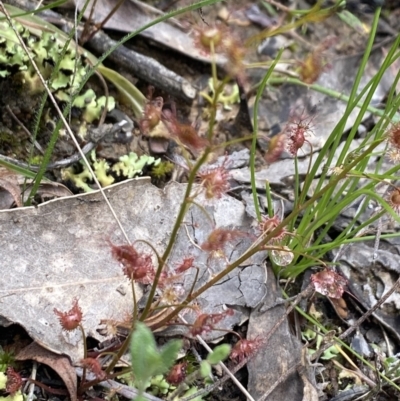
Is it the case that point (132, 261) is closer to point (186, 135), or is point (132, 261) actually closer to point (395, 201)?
point (186, 135)

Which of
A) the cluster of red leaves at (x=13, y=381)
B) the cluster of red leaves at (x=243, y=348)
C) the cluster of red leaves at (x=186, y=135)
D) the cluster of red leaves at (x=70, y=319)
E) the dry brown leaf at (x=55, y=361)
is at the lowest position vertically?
the dry brown leaf at (x=55, y=361)

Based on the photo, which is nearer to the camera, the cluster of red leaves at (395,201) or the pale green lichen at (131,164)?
the cluster of red leaves at (395,201)

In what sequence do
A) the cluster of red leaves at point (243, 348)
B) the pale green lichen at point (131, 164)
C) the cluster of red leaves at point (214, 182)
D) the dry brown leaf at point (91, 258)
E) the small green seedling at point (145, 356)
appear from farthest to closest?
the pale green lichen at point (131, 164) → the dry brown leaf at point (91, 258) → the cluster of red leaves at point (243, 348) → the cluster of red leaves at point (214, 182) → the small green seedling at point (145, 356)

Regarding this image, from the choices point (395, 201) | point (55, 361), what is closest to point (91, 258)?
point (55, 361)

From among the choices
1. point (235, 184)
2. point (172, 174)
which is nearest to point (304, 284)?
point (235, 184)

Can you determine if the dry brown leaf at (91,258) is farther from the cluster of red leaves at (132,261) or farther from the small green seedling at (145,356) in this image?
the small green seedling at (145,356)

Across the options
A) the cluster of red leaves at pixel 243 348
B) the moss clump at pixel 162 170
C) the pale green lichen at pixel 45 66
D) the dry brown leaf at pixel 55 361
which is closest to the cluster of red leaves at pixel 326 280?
the cluster of red leaves at pixel 243 348
